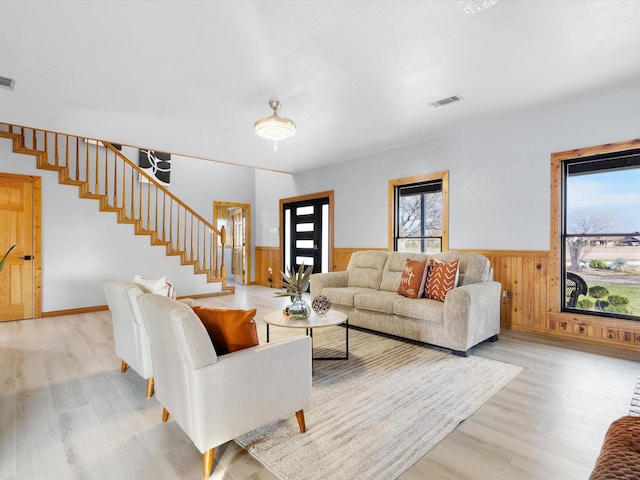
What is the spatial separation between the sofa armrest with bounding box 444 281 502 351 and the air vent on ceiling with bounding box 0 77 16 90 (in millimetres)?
4720

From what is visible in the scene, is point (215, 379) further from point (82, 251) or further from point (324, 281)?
point (82, 251)

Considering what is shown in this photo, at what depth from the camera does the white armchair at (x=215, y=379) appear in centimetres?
157

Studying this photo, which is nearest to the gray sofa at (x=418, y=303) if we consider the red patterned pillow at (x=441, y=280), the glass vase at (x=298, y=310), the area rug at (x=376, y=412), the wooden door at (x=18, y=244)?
the red patterned pillow at (x=441, y=280)

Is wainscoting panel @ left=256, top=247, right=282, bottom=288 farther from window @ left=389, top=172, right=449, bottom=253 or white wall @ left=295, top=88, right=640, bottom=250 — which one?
window @ left=389, top=172, right=449, bottom=253

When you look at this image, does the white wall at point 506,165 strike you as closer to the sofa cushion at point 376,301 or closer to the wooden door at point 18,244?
the sofa cushion at point 376,301

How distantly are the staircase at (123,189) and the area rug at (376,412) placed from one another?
4.64 metres

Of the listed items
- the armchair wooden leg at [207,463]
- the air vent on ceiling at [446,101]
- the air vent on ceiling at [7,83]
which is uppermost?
the air vent on ceiling at [446,101]

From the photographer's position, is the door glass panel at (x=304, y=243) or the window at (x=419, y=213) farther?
the door glass panel at (x=304, y=243)

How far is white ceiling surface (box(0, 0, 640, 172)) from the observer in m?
2.28

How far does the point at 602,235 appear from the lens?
3693 mm

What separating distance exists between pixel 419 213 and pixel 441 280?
1.83m

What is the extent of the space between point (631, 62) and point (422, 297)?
112 inches

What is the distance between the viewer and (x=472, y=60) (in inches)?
112


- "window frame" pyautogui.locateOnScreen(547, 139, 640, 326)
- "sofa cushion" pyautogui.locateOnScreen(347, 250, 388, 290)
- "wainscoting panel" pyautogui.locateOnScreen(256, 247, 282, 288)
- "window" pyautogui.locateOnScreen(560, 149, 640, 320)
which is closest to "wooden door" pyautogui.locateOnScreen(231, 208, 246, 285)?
"wainscoting panel" pyautogui.locateOnScreen(256, 247, 282, 288)
